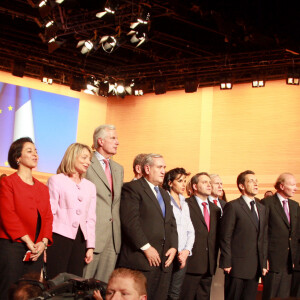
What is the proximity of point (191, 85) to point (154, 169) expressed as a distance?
756 centimetres

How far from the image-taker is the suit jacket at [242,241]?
224 inches

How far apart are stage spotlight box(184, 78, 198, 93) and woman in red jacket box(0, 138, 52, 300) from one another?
27.5ft

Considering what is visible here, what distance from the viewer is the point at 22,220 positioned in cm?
397

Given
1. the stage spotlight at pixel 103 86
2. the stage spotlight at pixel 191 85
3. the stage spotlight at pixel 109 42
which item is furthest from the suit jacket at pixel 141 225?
the stage spotlight at pixel 103 86

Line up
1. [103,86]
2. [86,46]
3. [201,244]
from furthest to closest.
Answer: [103,86] < [86,46] < [201,244]

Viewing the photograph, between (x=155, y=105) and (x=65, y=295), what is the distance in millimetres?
11690

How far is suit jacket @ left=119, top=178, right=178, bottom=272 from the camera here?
459cm

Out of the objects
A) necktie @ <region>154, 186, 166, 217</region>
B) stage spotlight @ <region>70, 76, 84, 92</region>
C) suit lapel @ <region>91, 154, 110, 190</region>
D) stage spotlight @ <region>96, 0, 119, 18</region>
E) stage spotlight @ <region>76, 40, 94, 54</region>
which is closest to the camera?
suit lapel @ <region>91, 154, 110, 190</region>

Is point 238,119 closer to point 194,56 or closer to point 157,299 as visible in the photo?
point 194,56

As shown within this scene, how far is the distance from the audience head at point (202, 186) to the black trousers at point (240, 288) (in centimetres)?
94

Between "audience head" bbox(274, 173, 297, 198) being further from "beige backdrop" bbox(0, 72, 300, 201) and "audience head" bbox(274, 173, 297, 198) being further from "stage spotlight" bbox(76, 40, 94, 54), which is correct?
"stage spotlight" bbox(76, 40, 94, 54)

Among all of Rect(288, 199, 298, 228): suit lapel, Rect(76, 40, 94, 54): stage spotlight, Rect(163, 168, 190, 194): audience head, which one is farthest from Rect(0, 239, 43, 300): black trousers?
Rect(76, 40, 94, 54): stage spotlight

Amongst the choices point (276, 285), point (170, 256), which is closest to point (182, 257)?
point (170, 256)

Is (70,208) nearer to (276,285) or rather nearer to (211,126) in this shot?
(276,285)
